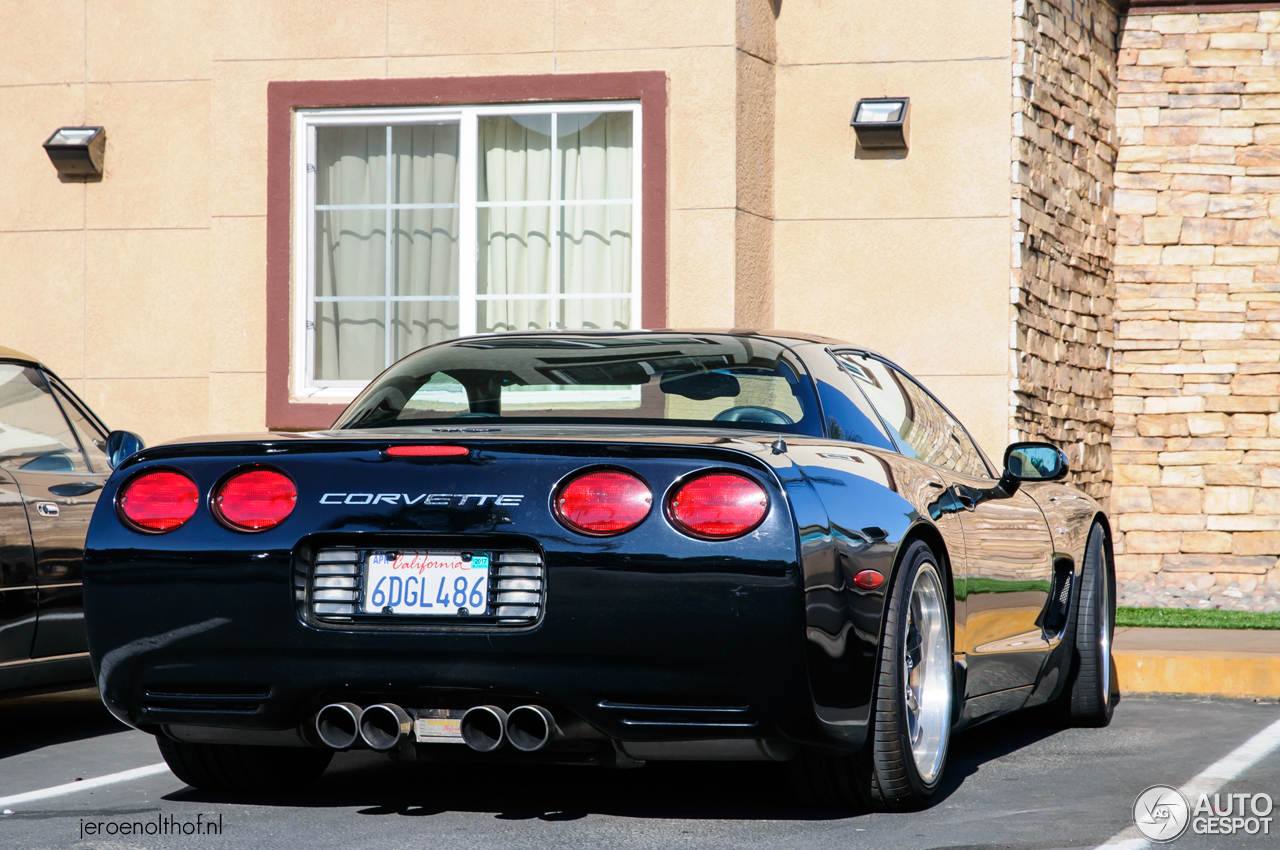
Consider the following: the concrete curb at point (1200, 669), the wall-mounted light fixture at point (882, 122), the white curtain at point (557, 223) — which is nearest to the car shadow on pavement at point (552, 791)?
the concrete curb at point (1200, 669)

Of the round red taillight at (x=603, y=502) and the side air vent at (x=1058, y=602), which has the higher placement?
the round red taillight at (x=603, y=502)

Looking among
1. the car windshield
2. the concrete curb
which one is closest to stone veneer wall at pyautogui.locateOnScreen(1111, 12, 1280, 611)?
the concrete curb

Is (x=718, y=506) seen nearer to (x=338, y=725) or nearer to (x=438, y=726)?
(x=438, y=726)

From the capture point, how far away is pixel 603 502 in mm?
3625

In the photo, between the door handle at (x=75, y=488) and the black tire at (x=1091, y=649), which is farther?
the black tire at (x=1091, y=649)

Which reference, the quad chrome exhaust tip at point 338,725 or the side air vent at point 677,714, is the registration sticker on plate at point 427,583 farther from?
the side air vent at point 677,714

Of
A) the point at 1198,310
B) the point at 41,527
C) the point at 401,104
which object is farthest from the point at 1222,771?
the point at 1198,310

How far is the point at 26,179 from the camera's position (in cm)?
1021

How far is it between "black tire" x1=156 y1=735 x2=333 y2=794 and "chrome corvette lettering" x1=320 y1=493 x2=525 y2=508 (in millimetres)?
909

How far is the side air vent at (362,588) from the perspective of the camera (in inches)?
142

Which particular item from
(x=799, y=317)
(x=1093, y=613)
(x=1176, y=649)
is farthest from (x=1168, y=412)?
(x=1093, y=613)

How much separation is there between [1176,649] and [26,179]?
741cm

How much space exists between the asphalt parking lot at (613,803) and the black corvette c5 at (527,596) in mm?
194

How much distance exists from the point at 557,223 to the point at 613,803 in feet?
18.4
